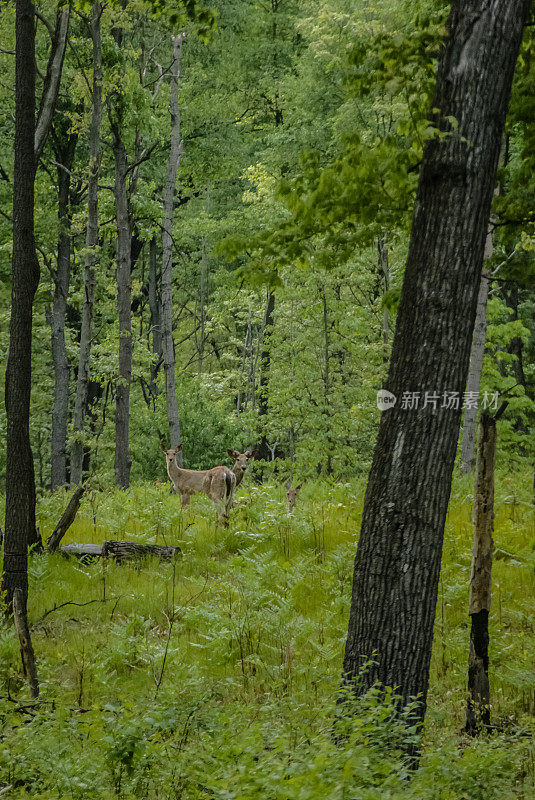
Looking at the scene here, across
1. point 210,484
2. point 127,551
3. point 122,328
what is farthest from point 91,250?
point 127,551

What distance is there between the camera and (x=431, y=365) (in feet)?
16.2

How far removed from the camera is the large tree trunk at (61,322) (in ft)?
68.9

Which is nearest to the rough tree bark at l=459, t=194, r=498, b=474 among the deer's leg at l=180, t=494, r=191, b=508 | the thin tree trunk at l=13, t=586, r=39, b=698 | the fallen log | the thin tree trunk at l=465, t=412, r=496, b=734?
the deer's leg at l=180, t=494, r=191, b=508

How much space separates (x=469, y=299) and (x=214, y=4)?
17310 millimetres

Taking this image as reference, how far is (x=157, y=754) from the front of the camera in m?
3.99

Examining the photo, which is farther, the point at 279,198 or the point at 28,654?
the point at 279,198

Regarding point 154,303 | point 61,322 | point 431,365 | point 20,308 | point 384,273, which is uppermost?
point 384,273

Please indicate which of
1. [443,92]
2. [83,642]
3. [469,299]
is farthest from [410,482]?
[83,642]

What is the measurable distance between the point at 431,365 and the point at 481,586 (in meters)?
2.14

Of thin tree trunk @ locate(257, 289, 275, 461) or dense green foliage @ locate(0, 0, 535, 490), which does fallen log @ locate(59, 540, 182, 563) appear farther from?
thin tree trunk @ locate(257, 289, 275, 461)

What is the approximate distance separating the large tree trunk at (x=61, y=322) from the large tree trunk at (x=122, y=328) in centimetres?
353

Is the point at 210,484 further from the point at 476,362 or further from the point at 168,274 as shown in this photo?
the point at 168,274

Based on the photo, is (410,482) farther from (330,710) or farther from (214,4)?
(214,4)

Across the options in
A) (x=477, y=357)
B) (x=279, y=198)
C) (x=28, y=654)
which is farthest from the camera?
(x=477, y=357)
